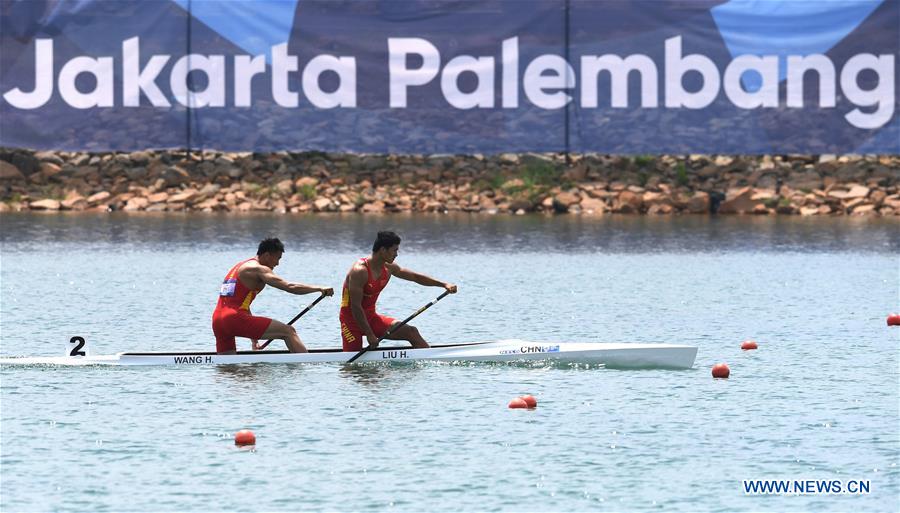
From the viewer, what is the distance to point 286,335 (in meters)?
24.6

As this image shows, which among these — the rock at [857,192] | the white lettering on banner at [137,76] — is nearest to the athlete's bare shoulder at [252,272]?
the white lettering on banner at [137,76]

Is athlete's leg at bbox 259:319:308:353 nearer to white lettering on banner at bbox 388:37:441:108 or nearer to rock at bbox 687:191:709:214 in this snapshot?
white lettering on banner at bbox 388:37:441:108

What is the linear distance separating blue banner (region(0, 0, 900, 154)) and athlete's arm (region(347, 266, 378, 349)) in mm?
28267

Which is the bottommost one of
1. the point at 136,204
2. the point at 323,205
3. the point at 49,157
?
the point at 323,205

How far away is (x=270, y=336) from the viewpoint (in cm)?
2470

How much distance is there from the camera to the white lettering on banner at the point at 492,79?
52.3m

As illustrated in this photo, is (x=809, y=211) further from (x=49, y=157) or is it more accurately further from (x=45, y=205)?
(x=49, y=157)

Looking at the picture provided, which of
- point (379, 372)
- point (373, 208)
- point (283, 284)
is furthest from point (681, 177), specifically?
point (283, 284)

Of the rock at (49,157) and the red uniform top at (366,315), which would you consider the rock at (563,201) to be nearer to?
the rock at (49,157)

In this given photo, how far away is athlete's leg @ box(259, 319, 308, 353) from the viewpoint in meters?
24.6

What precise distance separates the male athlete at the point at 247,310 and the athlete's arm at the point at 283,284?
1 cm

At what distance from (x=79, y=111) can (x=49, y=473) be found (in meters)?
36.7

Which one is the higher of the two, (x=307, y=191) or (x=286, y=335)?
(x=307, y=191)

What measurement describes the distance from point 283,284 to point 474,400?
3522 mm
